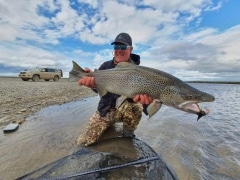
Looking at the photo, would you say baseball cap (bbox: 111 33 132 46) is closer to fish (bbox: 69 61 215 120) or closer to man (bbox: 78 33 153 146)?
man (bbox: 78 33 153 146)

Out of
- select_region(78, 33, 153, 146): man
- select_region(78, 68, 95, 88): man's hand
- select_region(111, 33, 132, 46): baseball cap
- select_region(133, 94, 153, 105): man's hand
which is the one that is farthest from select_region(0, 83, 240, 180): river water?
select_region(111, 33, 132, 46): baseball cap

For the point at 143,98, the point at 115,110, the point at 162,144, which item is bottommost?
the point at 162,144

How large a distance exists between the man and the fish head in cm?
142

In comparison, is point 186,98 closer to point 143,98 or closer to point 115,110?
point 143,98

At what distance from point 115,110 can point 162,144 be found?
128 cm

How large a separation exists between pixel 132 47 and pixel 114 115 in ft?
5.12

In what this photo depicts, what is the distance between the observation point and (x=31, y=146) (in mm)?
4672

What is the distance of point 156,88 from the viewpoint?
3.52 metres

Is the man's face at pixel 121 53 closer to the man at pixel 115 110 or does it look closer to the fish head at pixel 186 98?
the man at pixel 115 110

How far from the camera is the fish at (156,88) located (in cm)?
334

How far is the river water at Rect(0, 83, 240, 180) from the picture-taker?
385cm

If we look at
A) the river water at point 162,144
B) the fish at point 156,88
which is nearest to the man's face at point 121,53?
the fish at point 156,88

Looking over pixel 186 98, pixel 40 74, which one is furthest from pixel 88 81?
pixel 40 74

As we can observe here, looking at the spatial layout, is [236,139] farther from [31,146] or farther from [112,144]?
A: [31,146]
